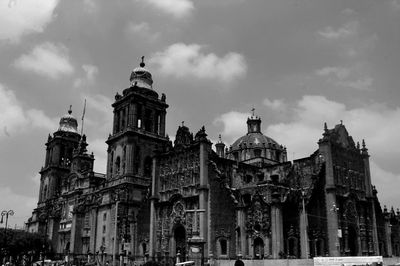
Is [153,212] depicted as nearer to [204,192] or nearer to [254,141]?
[204,192]

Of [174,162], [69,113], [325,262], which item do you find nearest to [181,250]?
[174,162]

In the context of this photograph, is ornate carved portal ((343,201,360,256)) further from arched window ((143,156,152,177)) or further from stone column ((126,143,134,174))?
stone column ((126,143,134,174))

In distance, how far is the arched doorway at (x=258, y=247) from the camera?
6178cm

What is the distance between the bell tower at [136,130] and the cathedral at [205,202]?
0.64 ft

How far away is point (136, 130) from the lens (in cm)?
8725

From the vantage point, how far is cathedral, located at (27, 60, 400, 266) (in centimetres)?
6362

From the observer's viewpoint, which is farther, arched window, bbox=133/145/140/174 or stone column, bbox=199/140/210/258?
arched window, bbox=133/145/140/174

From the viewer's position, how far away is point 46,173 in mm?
114000

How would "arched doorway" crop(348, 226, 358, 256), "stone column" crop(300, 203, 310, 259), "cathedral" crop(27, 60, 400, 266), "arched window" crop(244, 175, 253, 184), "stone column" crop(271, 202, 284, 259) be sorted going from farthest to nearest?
1. "arched window" crop(244, 175, 253, 184)
2. "arched doorway" crop(348, 226, 358, 256)
3. "cathedral" crop(27, 60, 400, 266)
4. "stone column" crop(271, 202, 284, 259)
5. "stone column" crop(300, 203, 310, 259)

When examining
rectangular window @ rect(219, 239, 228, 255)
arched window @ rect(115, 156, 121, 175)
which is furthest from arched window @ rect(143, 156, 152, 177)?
rectangular window @ rect(219, 239, 228, 255)

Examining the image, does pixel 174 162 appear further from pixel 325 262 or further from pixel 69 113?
pixel 69 113

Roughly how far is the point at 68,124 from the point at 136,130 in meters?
35.9

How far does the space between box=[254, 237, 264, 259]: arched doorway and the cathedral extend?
128 millimetres

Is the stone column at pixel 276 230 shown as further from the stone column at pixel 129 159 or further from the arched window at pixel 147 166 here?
the arched window at pixel 147 166
